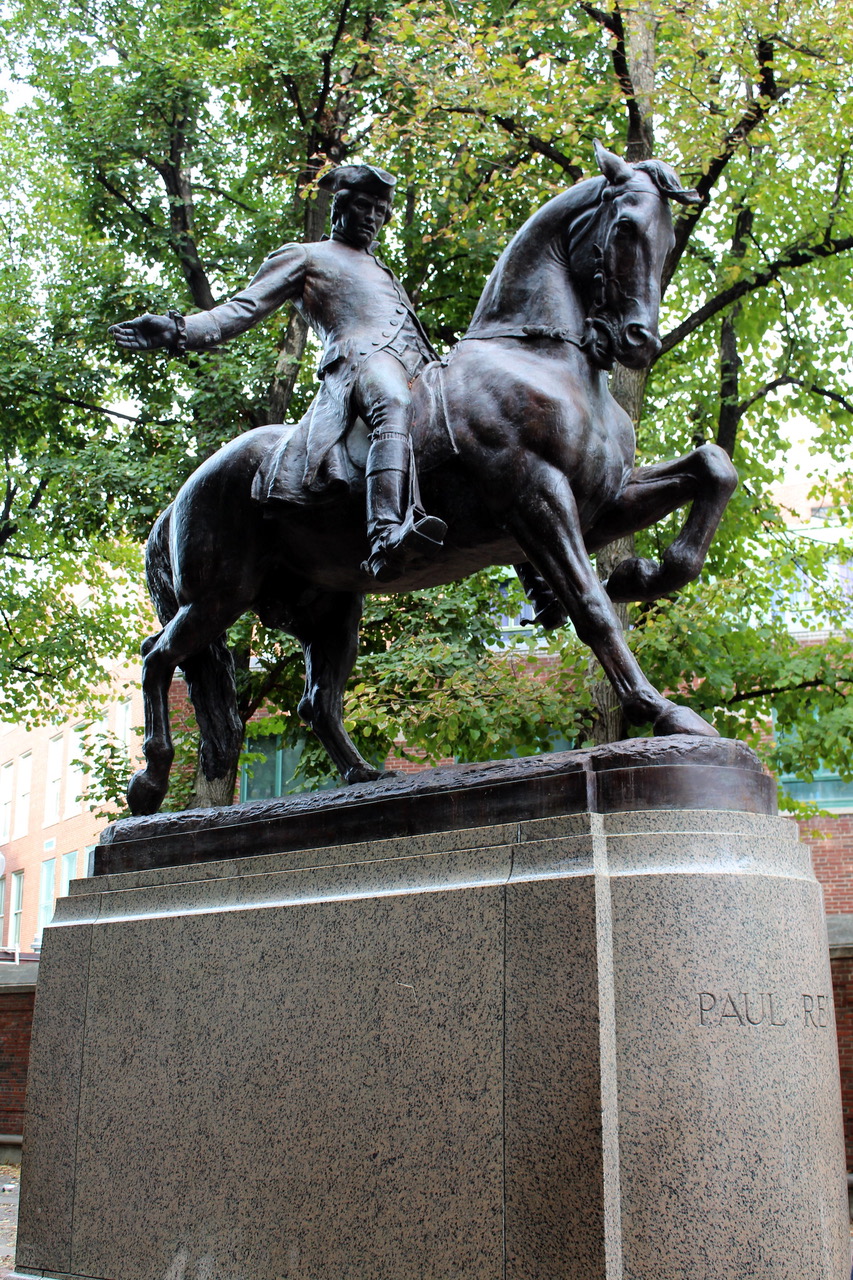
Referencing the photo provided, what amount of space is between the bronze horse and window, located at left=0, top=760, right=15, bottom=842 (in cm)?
3931

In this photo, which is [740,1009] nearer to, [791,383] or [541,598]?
[541,598]

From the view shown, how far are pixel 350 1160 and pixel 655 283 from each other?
359 centimetres

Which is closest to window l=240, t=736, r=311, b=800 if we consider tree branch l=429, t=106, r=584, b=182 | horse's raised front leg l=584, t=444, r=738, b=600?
tree branch l=429, t=106, r=584, b=182

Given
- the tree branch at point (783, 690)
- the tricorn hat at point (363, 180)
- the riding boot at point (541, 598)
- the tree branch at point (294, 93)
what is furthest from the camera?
the tree branch at point (294, 93)

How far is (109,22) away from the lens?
760 inches

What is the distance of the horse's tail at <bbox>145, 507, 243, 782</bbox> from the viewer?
659 cm

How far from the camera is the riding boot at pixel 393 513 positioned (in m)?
5.02

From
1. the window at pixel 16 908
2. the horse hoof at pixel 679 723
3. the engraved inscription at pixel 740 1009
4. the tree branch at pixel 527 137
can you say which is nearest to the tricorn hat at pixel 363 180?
the horse hoof at pixel 679 723

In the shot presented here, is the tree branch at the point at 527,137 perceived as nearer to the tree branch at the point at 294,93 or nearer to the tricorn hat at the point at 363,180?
the tree branch at the point at 294,93

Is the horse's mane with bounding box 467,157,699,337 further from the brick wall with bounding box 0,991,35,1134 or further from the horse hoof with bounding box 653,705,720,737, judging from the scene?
the brick wall with bounding box 0,991,35,1134

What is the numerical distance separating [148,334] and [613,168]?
2.12 meters

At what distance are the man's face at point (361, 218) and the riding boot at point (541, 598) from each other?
1875 mm

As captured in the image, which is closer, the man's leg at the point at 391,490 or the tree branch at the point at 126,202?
the man's leg at the point at 391,490

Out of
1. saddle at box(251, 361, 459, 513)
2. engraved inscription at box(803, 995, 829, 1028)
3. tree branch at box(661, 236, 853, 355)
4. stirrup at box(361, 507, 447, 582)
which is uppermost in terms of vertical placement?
tree branch at box(661, 236, 853, 355)
